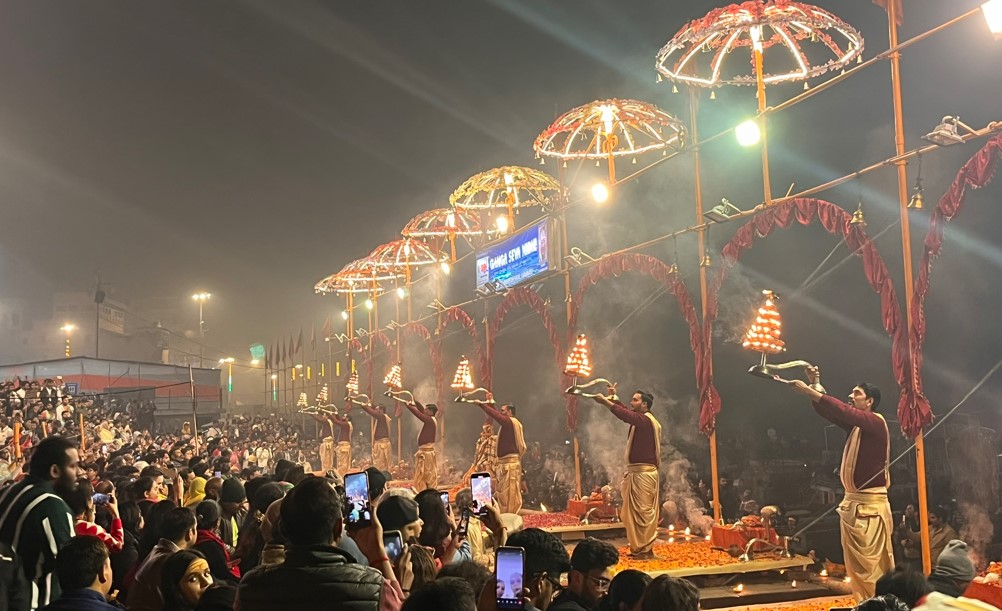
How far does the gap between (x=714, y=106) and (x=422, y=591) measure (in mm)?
15217

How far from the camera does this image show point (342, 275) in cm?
2686

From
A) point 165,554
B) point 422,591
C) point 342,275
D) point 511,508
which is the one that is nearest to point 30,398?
point 342,275

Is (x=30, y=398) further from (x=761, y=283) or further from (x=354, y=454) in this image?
(x=761, y=283)

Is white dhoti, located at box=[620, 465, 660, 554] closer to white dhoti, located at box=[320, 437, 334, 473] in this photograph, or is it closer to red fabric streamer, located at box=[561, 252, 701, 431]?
red fabric streamer, located at box=[561, 252, 701, 431]

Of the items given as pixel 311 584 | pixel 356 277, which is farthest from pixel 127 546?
pixel 356 277

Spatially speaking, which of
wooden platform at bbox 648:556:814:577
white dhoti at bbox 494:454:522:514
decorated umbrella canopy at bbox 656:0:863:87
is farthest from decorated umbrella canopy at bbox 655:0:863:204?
white dhoti at bbox 494:454:522:514

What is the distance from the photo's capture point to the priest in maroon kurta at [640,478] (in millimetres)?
11453

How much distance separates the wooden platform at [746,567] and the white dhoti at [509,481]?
556 centimetres

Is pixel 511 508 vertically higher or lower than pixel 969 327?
lower

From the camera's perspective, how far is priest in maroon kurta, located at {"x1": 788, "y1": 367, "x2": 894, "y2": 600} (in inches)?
328

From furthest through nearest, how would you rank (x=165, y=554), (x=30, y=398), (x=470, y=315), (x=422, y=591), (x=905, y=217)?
(x=30, y=398) < (x=470, y=315) < (x=905, y=217) < (x=165, y=554) < (x=422, y=591)

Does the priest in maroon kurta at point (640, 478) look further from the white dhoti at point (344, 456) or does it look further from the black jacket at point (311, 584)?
the white dhoti at point (344, 456)

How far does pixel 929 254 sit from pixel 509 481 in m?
8.78

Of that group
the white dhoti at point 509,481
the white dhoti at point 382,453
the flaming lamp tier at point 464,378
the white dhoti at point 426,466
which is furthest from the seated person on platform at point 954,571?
the white dhoti at point 382,453
